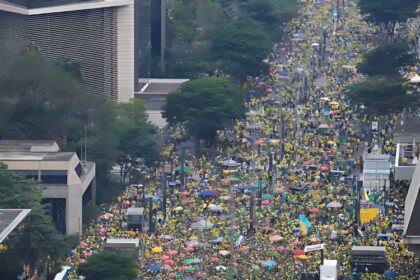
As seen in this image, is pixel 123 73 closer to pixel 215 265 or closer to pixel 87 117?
pixel 87 117

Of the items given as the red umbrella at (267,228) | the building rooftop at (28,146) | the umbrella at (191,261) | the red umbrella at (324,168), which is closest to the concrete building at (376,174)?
the red umbrella at (324,168)

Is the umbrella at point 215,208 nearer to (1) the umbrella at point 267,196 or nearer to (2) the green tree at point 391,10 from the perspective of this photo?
(1) the umbrella at point 267,196

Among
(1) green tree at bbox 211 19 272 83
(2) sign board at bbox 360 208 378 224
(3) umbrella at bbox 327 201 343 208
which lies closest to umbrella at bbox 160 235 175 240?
(2) sign board at bbox 360 208 378 224

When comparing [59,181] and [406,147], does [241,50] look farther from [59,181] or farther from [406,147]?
[59,181]

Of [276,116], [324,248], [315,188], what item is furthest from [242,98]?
[324,248]

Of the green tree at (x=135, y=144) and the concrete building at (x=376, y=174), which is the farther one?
the green tree at (x=135, y=144)
